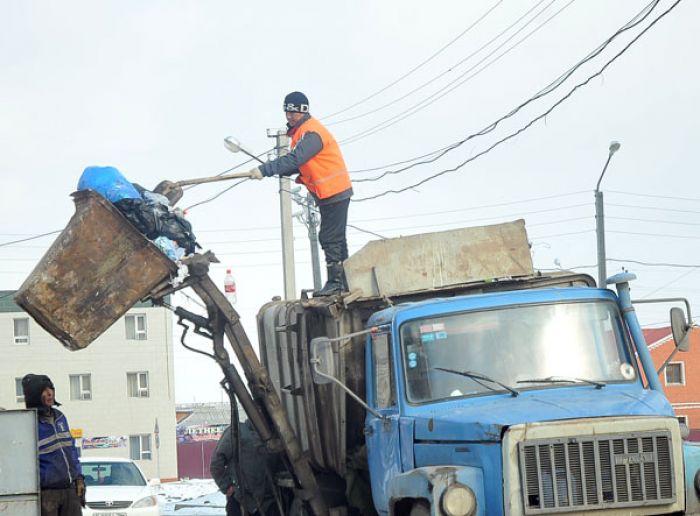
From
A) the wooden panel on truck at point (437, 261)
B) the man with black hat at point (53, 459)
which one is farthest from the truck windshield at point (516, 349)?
the man with black hat at point (53, 459)

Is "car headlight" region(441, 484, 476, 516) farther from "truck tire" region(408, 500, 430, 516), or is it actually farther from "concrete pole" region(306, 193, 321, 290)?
"concrete pole" region(306, 193, 321, 290)

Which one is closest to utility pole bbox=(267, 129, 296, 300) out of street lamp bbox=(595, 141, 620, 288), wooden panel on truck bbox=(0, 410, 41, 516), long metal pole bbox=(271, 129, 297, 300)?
long metal pole bbox=(271, 129, 297, 300)

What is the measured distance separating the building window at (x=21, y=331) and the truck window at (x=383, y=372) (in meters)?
48.5

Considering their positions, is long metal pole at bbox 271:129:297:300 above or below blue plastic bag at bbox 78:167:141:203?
above

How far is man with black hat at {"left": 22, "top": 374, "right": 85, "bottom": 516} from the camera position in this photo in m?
9.31

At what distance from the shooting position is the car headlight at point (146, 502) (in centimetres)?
1628

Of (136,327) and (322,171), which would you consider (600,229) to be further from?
(136,327)

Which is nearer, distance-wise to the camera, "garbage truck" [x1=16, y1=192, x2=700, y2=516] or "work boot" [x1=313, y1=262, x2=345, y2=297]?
"garbage truck" [x1=16, y1=192, x2=700, y2=516]

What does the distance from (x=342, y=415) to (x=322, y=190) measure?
2265 mm

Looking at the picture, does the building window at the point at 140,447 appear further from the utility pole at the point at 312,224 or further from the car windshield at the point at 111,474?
the car windshield at the point at 111,474

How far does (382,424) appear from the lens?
841cm

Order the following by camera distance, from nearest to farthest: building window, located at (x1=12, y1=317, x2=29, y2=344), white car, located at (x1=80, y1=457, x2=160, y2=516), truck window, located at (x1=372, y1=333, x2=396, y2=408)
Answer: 1. truck window, located at (x1=372, y1=333, x2=396, y2=408)
2. white car, located at (x1=80, y1=457, x2=160, y2=516)
3. building window, located at (x1=12, y1=317, x2=29, y2=344)

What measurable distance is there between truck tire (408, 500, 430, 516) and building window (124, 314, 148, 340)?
49239mm

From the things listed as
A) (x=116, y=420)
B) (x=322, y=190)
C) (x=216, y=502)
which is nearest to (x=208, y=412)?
(x=116, y=420)
